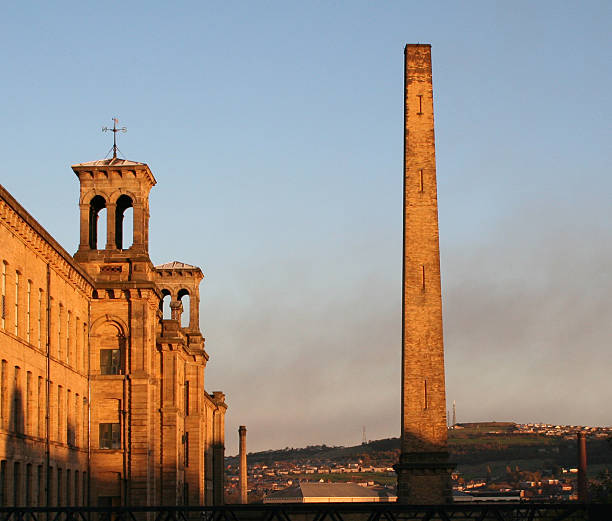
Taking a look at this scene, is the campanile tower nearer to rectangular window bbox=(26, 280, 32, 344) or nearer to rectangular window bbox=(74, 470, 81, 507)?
rectangular window bbox=(74, 470, 81, 507)

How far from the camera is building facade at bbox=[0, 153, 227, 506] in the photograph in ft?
138

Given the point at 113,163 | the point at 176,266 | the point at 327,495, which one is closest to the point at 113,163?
the point at 113,163

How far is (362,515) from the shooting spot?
67375mm

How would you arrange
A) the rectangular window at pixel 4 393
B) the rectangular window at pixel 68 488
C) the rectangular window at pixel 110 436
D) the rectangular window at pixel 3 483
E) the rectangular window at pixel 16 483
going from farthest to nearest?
the rectangular window at pixel 110 436
the rectangular window at pixel 68 488
the rectangular window at pixel 16 483
the rectangular window at pixel 3 483
the rectangular window at pixel 4 393

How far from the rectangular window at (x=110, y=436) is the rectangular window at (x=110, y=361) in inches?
86.9

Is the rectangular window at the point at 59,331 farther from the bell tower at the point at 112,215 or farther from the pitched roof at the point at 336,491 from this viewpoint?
the pitched roof at the point at 336,491

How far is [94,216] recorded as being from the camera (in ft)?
186

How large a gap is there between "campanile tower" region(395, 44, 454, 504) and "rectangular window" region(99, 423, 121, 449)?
14.0m

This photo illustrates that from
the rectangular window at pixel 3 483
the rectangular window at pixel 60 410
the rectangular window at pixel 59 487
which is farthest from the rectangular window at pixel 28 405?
the rectangular window at pixel 59 487

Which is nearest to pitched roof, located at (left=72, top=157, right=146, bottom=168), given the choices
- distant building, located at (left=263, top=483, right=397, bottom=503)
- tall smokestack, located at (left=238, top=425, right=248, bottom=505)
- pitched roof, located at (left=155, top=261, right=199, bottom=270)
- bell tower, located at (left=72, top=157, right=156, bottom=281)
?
bell tower, located at (left=72, top=157, right=156, bottom=281)

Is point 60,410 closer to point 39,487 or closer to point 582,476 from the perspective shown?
point 39,487

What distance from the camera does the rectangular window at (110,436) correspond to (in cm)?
5419

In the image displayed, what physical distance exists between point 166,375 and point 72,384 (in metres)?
18.0

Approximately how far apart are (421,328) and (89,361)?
1600cm
